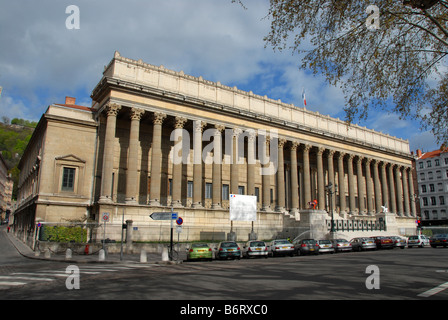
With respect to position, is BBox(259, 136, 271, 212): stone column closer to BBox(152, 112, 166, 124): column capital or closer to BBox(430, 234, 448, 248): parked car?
BBox(152, 112, 166, 124): column capital

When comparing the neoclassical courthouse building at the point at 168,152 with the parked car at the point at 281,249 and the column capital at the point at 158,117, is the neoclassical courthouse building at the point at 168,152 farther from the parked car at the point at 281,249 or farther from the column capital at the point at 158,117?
the parked car at the point at 281,249

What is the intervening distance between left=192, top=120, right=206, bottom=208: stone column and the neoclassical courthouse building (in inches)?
4.3

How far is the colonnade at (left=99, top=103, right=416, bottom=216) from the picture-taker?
113ft

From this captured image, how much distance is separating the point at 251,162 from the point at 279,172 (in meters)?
4.99

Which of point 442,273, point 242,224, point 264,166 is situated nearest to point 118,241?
point 242,224

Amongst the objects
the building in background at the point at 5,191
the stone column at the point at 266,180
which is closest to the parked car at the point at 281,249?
the stone column at the point at 266,180

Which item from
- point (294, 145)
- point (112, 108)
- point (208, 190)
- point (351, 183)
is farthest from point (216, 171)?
point (351, 183)

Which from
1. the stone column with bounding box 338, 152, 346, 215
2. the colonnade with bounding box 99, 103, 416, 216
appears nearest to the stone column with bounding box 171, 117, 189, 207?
the colonnade with bounding box 99, 103, 416, 216

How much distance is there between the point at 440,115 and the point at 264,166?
27475mm

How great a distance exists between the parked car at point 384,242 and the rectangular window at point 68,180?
30798 mm

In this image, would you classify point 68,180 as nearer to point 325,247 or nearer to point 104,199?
point 104,199

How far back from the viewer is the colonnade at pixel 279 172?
113 ft
